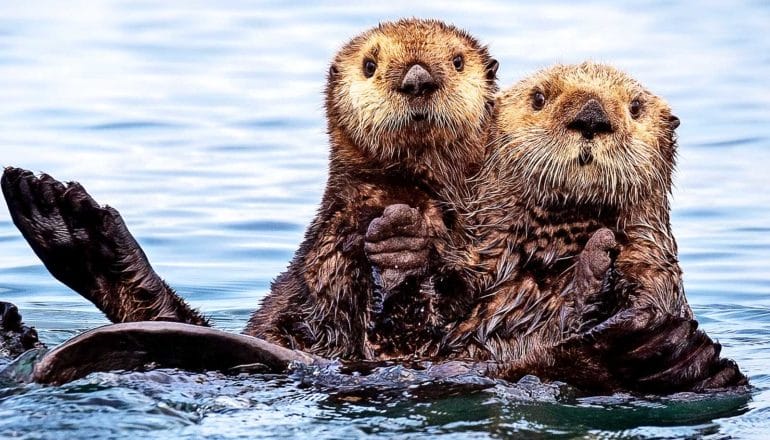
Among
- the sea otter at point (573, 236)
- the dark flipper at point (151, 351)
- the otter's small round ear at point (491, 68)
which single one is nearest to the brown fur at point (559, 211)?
the sea otter at point (573, 236)

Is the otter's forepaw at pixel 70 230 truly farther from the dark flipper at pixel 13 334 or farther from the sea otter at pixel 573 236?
the sea otter at pixel 573 236

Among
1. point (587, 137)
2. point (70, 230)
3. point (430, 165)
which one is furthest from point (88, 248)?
point (587, 137)

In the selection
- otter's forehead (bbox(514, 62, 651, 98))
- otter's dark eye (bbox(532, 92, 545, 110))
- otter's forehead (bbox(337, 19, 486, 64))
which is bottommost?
otter's dark eye (bbox(532, 92, 545, 110))

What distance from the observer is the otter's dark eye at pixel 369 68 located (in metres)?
6.62

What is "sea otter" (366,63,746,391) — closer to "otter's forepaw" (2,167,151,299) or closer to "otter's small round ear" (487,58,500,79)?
"otter's small round ear" (487,58,500,79)

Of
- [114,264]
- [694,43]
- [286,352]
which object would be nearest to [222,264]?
[114,264]

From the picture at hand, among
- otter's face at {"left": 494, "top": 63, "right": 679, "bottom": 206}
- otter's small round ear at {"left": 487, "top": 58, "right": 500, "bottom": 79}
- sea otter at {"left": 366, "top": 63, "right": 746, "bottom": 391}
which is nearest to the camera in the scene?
sea otter at {"left": 366, "top": 63, "right": 746, "bottom": 391}

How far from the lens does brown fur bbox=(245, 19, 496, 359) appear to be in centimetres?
628

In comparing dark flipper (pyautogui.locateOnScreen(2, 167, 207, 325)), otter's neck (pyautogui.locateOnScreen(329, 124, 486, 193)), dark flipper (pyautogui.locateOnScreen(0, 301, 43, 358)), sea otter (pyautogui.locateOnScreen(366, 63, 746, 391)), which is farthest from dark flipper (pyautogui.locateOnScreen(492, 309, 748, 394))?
dark flipper (pyautogui.locateOnScreen(0, 301, 43, 358))

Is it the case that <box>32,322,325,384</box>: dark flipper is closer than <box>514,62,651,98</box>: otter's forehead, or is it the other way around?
<box>32,322,325,384</box>: dark flipper

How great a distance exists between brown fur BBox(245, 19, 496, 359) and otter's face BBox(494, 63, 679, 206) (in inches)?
10.6

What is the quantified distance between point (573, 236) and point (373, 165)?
0.98 m

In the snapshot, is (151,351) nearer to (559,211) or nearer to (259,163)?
(559,211)

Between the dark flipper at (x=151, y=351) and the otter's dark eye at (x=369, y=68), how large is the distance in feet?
5.43
